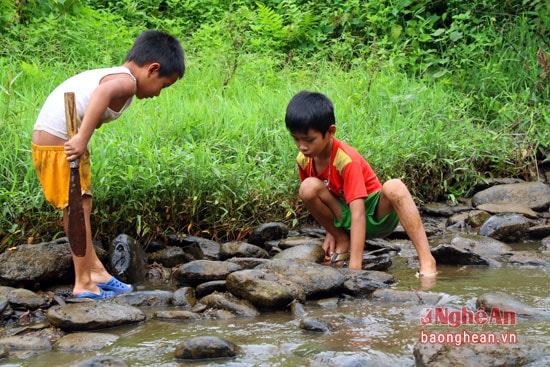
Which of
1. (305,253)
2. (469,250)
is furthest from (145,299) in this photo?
(469,250)

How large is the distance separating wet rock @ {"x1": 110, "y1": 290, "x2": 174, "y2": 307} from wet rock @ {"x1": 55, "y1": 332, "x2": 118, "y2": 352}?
54 centimetres

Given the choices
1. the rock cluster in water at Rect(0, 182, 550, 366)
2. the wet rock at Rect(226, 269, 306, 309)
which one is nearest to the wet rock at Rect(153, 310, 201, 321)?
the rock cluster in water at Rect(0, 182, 550, 366)

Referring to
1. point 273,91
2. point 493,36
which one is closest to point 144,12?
point 273,91

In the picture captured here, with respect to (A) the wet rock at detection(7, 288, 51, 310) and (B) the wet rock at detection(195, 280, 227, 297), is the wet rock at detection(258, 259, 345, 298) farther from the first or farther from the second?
(A) the wet rock at detection(7, 288, 51, 310)

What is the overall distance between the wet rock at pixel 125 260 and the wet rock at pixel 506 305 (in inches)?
76.5

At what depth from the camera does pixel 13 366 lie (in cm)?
301

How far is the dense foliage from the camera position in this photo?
480cm

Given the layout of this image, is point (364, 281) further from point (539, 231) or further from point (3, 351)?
point (539, 231)

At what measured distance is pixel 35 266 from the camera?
405cm

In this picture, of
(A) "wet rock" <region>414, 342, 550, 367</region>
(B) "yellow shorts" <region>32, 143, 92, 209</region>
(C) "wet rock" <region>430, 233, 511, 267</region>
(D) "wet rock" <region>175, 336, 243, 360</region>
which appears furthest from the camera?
(C) "wet rock" <region>430, 233, 511, 267</region>

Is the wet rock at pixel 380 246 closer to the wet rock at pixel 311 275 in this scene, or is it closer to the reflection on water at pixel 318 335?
the reflection on water at pixel 318 335

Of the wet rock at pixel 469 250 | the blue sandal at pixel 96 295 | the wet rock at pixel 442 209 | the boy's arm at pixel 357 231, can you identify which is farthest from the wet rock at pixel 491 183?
the blue sandal at pixel 96 295

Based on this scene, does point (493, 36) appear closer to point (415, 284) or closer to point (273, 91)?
point (273, 91)

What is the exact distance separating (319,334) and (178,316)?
Answer: 2.45ft
